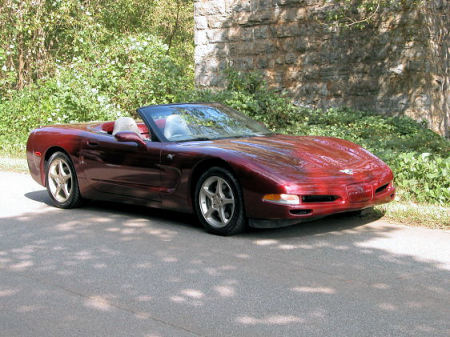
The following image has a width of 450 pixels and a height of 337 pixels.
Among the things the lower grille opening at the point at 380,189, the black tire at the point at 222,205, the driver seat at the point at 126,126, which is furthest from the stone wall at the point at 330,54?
the black tire at the point at 222,205

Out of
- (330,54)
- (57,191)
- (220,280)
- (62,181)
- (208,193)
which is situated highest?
(330,54)

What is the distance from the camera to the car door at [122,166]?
7609 mm

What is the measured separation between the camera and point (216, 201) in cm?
698

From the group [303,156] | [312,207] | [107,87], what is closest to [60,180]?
[303,156]

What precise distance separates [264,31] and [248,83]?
1995 mm

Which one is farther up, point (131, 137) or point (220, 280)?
point (131, 137)

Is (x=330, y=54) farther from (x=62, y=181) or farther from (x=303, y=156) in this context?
(x=303, y=156)

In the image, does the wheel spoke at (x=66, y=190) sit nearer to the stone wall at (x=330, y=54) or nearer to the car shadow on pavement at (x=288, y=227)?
the car shadow on pavement at (x=288, y=227)

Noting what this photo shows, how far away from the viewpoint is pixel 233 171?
22.3 ft

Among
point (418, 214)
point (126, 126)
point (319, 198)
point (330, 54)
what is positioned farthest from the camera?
point (330, 54)

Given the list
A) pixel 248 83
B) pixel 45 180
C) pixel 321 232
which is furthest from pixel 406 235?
pixel 248 83

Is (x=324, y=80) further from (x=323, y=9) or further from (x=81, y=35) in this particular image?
(x=81, y=35)

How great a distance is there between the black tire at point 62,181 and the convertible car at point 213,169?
12 mm

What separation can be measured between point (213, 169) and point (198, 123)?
47.1 inches
